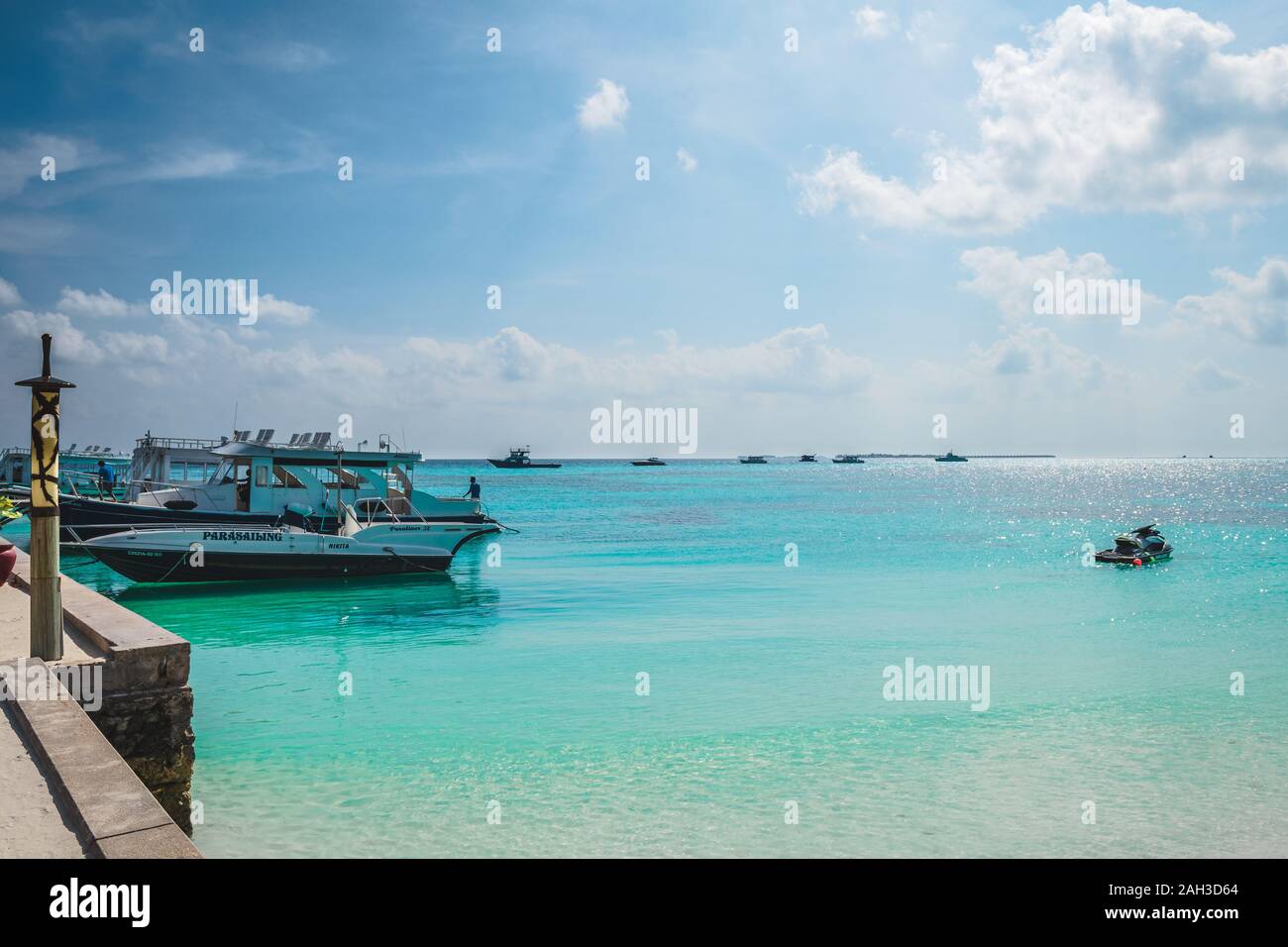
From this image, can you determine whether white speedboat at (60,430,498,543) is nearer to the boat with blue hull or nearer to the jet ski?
the boat with blue hull

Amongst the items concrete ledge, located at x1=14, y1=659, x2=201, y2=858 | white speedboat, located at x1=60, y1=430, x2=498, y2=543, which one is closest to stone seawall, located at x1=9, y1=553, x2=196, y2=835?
concrete ledge, located at x1=14, y1=659, x2=201, y2=858

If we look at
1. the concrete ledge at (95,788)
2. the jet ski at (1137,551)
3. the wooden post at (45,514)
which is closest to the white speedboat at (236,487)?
the wooden post at (45,514)

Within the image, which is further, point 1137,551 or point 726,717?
point 1137,551

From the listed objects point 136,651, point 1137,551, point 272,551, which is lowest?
point 1137,551

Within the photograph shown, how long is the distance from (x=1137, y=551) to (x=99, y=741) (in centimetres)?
3882

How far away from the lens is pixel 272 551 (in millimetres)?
26328

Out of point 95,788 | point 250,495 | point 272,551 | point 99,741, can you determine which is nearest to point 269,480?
point 250,495

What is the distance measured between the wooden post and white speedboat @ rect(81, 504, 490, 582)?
700 inches

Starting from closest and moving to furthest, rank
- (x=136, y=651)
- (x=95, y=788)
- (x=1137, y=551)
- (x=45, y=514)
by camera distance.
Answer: (x=95, y=788) < (x=136, y=651) < (x=45, y=514) < (x=1137, y=551)

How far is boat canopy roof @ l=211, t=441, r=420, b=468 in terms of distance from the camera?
2898cm

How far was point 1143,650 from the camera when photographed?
19.4 metres

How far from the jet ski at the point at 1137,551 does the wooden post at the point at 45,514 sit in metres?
36.6

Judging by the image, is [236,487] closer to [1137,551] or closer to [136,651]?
[136,651]

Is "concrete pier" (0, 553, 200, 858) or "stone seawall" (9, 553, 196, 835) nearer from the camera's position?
"concrete pier" (0, 553, 200, 858)
